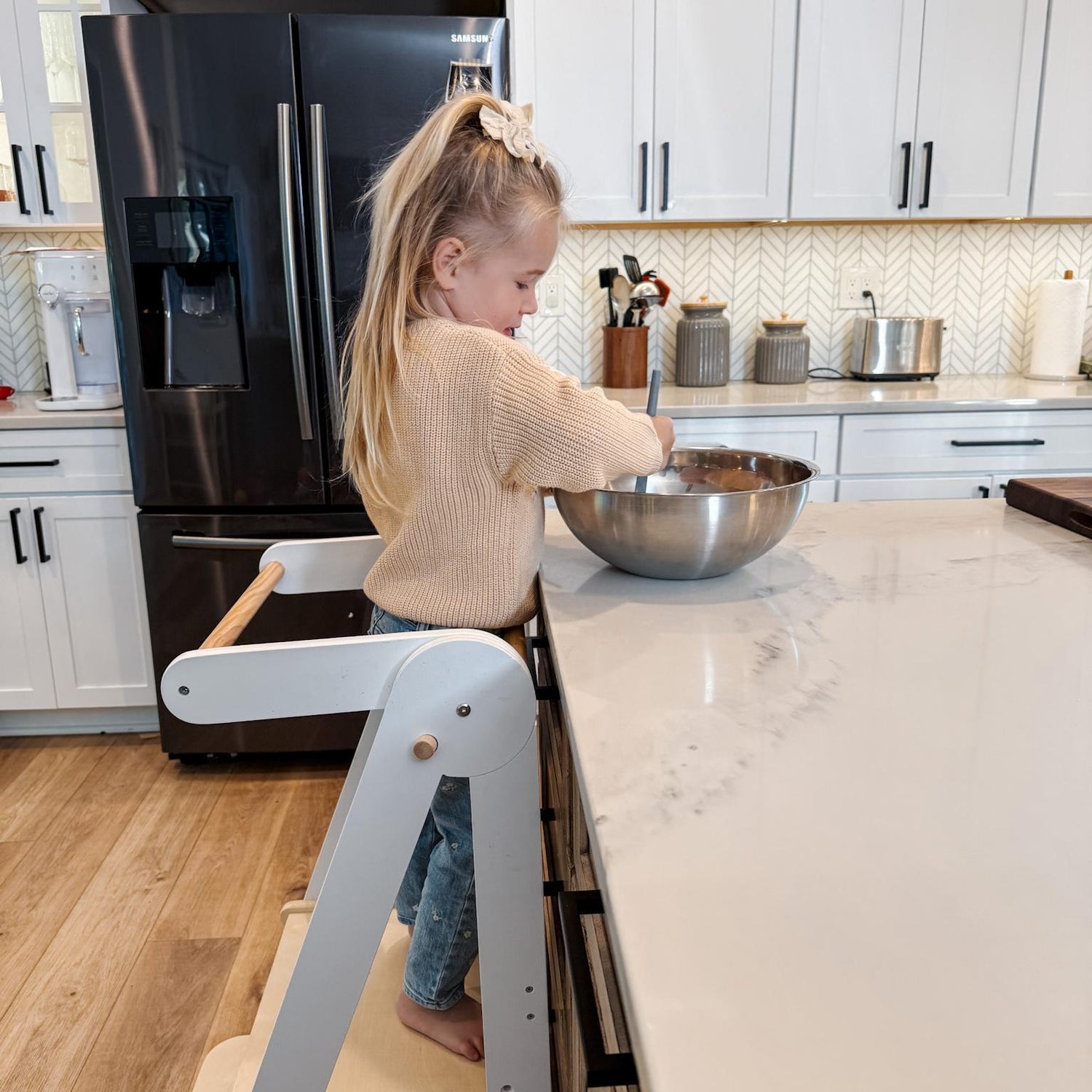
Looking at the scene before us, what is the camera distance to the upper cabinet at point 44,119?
8.04 ft

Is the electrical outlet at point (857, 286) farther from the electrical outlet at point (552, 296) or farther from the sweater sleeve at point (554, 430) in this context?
the sweater sleeve at point (554, 430)

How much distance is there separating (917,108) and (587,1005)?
2.71 meters

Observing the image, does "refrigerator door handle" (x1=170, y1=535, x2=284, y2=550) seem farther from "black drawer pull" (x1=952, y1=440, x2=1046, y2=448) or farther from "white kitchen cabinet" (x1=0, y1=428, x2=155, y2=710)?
"black drawer pull" (x1=952, y1=440, x2=1046, y2=448)

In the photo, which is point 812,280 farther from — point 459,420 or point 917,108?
point 459,420

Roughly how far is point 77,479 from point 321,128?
1.09 metres

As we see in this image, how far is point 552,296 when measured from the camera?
302 centimetres

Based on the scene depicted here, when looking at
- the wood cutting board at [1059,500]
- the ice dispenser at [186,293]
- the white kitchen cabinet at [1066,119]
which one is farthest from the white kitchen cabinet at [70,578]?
the white kitchen cabinet at [1066,119]

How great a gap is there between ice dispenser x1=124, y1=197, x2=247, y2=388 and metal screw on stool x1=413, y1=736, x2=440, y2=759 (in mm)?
1748

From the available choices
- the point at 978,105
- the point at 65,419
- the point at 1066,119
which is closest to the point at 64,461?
the point at 65,419

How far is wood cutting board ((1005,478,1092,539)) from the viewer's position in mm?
1264

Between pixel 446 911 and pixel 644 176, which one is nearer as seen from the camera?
pixel 446 911

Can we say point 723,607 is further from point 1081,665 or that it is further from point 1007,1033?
point 1007,1033

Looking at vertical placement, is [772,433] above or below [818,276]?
below

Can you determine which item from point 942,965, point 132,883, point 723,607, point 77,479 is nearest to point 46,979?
point 132,883
